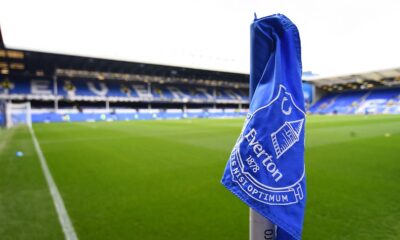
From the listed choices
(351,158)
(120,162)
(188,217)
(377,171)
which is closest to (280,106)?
(188,217)

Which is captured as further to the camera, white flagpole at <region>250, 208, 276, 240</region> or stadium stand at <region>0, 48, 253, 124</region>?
stadium stand at <region>0, 48, 253, 124</region>

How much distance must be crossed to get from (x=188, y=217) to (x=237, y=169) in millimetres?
2613

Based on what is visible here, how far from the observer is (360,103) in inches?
2275

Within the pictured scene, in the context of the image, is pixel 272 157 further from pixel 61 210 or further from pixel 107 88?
pixel 107 88

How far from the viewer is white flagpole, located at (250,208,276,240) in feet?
4.03

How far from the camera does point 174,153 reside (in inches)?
352

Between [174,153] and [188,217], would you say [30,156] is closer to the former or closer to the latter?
[174,153]

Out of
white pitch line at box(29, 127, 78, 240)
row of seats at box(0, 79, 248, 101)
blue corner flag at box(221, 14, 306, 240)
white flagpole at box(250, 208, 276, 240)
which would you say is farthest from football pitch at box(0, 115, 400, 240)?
row of seats at box(0, 79, 248, 101)

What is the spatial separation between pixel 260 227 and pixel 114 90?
50672 millimetres

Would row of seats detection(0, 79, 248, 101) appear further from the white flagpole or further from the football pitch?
the white flagpole

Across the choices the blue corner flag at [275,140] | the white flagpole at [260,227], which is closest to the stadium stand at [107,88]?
the blue corner flag at [275,140]

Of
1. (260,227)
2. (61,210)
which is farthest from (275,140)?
Result: (61,210)

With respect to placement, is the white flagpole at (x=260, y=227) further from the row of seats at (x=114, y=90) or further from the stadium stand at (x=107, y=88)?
the row of seats at (x=114, y=90)

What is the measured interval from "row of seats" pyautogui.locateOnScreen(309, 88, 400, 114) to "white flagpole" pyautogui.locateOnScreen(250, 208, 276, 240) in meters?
60.8
